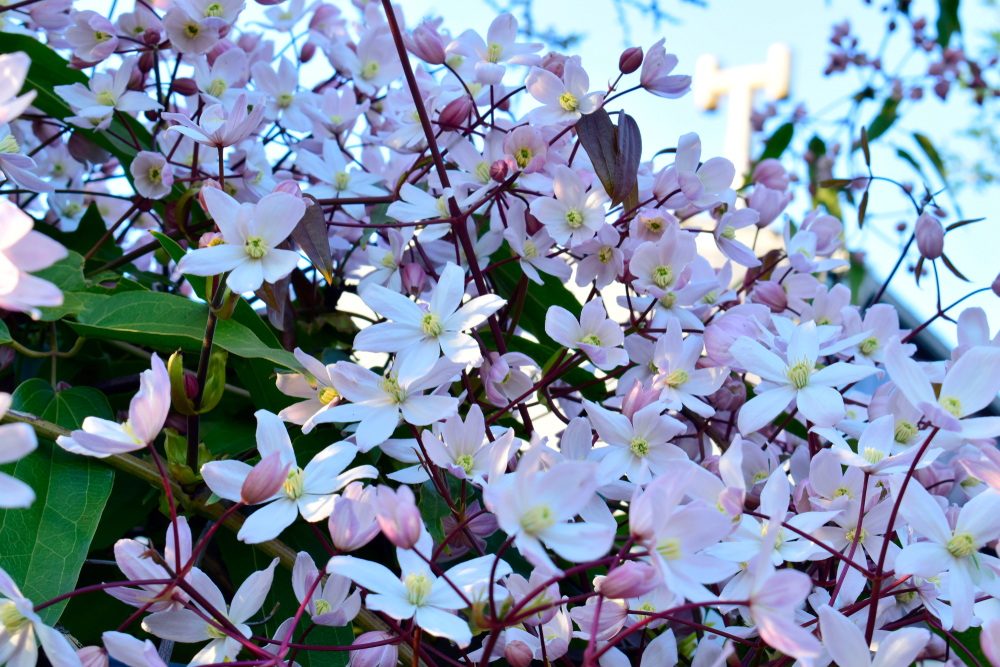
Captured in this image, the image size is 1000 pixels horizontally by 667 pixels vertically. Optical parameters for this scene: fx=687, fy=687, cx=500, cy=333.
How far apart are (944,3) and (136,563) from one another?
4.64 feet

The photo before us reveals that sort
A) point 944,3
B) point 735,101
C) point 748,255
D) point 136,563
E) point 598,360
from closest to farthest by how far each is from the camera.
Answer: point 136,563 < point 598,360 < point 748,255 < point 944,3 < point 735,101

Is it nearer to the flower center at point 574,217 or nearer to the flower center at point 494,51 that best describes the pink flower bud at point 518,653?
the flower center at point 574,217

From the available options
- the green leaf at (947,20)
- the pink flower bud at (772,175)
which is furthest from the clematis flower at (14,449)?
the green leaf at (947,20)

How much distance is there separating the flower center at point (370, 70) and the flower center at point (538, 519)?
20.8 inches

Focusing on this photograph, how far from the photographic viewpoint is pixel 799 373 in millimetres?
377

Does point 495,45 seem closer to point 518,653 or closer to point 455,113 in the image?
point 455,113

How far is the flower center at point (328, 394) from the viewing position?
0.36 m

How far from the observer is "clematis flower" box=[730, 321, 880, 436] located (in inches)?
14.5

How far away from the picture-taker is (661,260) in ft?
1.41

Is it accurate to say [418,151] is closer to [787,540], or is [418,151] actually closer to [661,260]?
[661,260]

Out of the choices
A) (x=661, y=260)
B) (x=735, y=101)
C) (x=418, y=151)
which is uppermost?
(x=735, y=101)

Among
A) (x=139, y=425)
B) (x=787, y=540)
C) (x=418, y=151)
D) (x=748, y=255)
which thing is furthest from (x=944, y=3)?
(x=139, y=425)

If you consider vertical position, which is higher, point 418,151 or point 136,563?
point 418,151

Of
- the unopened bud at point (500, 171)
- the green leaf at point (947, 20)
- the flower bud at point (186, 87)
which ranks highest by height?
the green leaf at point (947, 20)
